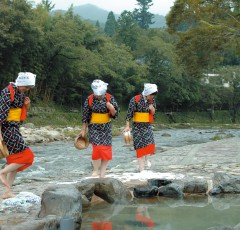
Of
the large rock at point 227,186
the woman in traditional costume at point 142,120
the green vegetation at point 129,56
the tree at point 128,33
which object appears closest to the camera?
the large rock at point 227,186

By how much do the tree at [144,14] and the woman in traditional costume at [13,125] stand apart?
10086cm

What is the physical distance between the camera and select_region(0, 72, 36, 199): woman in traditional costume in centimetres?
569

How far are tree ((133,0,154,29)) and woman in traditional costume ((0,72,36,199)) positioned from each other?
3971 inches

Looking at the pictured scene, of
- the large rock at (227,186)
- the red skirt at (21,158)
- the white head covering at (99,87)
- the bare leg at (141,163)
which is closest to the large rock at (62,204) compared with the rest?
the red skirt at (21,158)

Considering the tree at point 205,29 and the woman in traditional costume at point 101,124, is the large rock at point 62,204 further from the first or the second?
the tree at point 205,29

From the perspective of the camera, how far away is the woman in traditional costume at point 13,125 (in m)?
5.69

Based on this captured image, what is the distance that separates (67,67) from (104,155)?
36.1 metres

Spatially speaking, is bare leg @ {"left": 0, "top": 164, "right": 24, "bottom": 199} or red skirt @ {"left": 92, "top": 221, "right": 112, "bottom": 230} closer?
red skirt @ {"left": 92, "top": 221, "right": 112, "bottom": 230}

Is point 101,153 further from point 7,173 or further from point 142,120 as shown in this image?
point 7,173

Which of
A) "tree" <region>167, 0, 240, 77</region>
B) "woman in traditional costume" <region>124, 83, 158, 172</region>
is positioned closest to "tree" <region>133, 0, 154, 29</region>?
"tree" <region>167, 0, 240, 77</region>

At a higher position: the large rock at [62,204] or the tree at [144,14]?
the tree at [144,14]

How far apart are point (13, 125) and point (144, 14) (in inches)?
4017

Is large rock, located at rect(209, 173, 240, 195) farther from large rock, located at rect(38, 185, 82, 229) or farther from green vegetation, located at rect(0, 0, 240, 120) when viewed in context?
green vegetation, located at rect(0, 0, 240, 120)

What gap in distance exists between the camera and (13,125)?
227 inches
